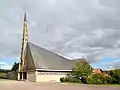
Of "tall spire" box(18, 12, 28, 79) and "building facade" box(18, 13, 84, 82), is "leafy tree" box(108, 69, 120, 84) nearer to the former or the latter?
"building facade" box(18, 13, 84, 82)

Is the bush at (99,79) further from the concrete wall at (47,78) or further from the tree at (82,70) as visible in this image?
the concrete wall at (47,78)

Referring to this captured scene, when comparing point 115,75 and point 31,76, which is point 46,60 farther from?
point 115,75

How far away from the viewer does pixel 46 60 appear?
139 feet

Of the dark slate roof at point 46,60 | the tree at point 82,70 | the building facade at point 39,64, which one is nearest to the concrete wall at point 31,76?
the building facade at point 39,64

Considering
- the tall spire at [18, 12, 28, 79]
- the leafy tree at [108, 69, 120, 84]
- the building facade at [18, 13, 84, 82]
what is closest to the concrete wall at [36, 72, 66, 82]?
the building facade at [18, 13, 84, 82]

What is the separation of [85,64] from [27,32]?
17484 mm

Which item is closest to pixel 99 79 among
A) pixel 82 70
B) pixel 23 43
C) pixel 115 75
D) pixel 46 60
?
pixel 115 75

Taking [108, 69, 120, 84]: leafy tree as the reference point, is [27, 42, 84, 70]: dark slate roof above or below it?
above

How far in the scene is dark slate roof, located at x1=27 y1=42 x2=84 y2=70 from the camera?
40.2 metres

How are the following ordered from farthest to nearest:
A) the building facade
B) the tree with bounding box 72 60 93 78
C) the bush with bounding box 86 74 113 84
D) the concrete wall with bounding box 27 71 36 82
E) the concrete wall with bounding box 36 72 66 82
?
the building facade
the concrete wall with bounding box 27 71 36 82
the concrete wall with bounding box 36 72 66 82
the tree with bounding box 72 60 93 78
the bush with bounding box 86 74 113 84

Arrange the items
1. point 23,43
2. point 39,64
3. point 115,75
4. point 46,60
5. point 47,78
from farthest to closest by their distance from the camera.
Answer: point 23,43
point 46,60
point 39,64
point 47,78
point 115,75

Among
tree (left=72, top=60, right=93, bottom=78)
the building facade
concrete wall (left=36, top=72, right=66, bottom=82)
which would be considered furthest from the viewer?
the building facade

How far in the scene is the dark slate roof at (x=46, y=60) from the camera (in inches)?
1581

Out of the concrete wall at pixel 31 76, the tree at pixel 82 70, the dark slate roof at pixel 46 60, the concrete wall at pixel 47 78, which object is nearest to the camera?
the tree at pixel 82 70
